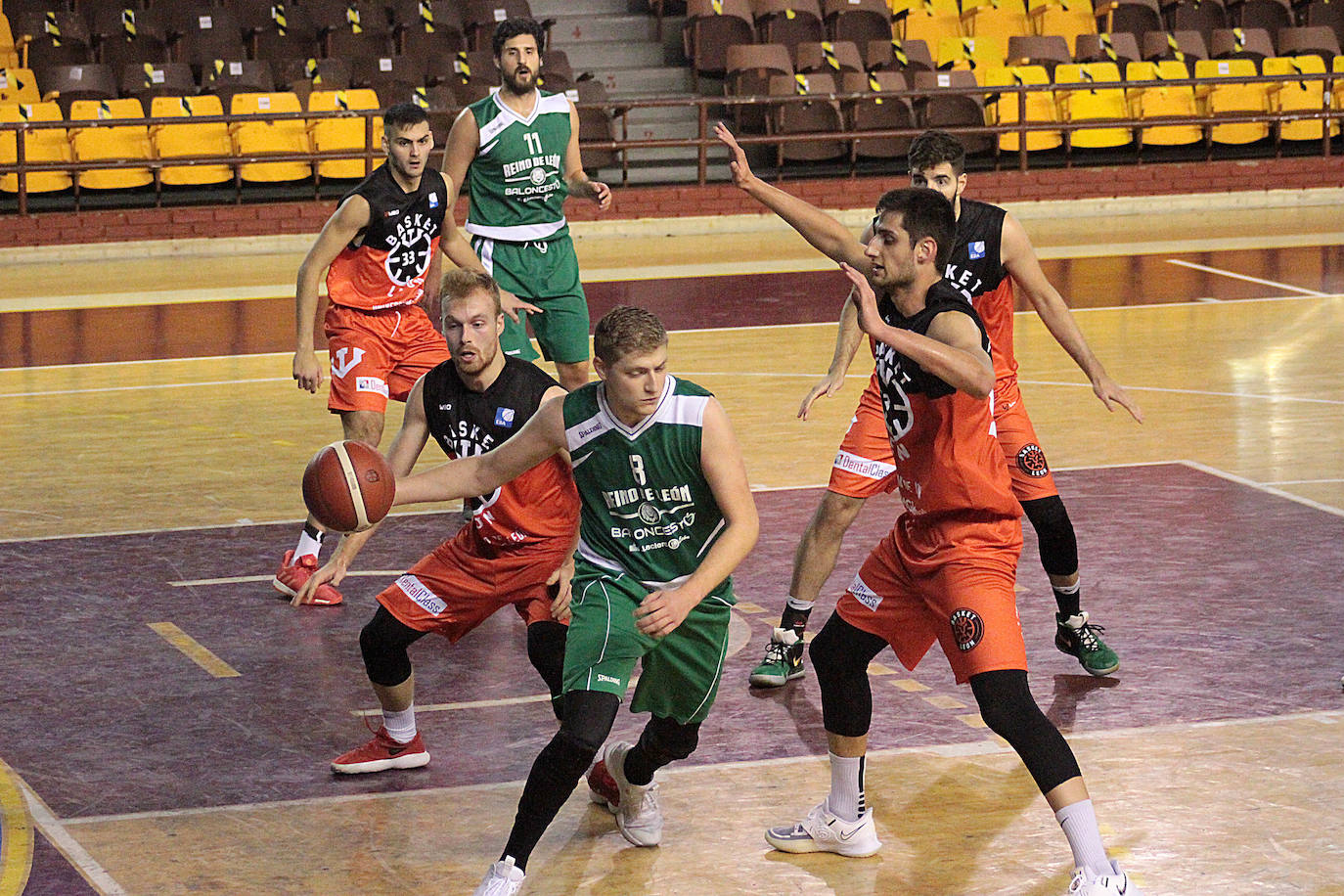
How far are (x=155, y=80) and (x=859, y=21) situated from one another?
343 inches

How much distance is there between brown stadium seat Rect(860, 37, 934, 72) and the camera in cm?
2208

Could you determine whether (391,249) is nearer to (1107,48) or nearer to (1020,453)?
(1020,453)

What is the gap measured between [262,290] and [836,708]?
1273 centimetres

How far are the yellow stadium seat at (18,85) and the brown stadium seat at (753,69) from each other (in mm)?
7971

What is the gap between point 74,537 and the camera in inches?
343

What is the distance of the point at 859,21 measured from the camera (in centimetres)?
2281

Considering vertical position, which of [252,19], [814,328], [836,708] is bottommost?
[814,328]

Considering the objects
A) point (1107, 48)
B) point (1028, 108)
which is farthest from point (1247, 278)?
point (1107, 48)

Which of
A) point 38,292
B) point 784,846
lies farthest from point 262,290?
point 784,846

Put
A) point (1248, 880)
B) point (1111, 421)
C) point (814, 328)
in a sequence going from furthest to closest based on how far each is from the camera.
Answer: point (814, 328) → point (1111, 421) → point (1248, 880)

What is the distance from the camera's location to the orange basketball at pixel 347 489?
4.98 metres

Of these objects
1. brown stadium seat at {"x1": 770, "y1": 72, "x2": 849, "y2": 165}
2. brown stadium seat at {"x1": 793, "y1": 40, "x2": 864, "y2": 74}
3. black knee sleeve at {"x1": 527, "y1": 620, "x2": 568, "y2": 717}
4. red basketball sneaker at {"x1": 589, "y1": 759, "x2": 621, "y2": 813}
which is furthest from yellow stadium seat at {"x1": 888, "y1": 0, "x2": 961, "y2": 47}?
red basketball sneaker at {"x1": 589, "y1": 759, "x2": 621, "y2": 813}

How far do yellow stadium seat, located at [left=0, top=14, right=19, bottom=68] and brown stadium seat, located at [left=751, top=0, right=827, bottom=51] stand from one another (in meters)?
8.91

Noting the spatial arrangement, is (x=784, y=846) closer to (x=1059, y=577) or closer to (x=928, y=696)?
(x=928, y=696)
